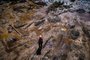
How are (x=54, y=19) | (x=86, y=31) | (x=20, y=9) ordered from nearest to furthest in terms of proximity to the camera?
1. (x=86, y=31)
2. (x=54, y=19)
3. (x=20, y=9)

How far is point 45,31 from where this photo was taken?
12.1 metres

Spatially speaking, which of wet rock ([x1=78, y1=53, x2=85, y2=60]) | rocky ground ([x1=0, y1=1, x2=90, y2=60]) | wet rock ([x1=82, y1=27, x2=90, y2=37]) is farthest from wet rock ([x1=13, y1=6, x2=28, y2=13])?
wet rock ([x1=78, y1=53, x2=85, y2=60])

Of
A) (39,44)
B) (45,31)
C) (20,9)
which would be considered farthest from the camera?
(20,9)

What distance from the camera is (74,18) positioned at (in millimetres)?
13969

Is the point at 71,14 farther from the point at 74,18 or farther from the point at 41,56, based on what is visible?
the point at 41,56

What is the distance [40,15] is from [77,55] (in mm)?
6134

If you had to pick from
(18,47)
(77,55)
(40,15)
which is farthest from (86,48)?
(40,15)

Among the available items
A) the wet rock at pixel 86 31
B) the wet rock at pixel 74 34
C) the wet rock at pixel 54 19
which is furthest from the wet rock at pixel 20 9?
the wet rock at pixel 86 31

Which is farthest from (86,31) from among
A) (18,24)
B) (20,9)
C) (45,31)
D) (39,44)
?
(20,9)

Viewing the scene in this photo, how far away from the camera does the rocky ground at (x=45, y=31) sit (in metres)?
9.77

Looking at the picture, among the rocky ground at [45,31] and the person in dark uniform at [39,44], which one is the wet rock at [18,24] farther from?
the person in dark uniform at [39,44]

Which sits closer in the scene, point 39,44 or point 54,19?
point 39,44

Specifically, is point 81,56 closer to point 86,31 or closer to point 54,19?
point 86,31

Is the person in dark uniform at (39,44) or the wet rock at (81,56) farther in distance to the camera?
the wet rock at (81,56)
